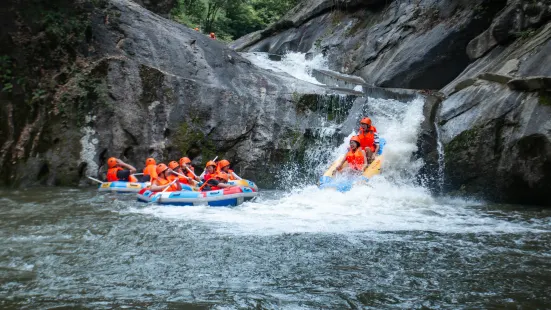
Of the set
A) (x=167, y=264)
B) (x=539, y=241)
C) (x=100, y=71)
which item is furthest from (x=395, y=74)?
(x=167, y=264)

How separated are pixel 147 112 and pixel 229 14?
19432 millimetres

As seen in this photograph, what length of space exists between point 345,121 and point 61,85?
7.05 m

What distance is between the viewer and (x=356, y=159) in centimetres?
1105

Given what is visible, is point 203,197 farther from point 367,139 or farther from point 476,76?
point 476,76

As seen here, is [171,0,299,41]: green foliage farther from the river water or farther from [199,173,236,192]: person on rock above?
the river water

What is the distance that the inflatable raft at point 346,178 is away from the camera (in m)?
10.1

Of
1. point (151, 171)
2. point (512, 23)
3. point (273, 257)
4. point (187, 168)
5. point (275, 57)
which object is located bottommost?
point (273, 257)

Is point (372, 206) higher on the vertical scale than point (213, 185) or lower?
lower

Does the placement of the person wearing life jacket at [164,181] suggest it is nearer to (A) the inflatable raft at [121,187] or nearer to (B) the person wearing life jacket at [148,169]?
(B) the person wearing life jacket at [148,169]

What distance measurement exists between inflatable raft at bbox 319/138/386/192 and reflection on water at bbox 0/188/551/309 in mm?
1410

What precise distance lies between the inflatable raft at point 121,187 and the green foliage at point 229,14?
13917mm

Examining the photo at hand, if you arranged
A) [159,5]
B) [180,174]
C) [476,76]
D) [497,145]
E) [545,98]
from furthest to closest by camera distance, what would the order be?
[159,5] < [476,76] < [180,174] < [497,145] < [545,98]

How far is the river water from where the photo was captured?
4156 mm

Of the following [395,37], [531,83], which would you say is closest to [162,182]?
[531,83]
